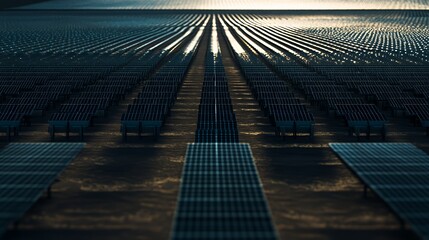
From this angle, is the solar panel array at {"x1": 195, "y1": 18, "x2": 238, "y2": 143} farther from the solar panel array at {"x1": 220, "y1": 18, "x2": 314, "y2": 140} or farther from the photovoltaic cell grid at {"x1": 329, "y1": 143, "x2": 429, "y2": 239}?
the photovoltaic cell grid at {"x1": 329, "y1": 143, "x2": 429, "y2": 239}

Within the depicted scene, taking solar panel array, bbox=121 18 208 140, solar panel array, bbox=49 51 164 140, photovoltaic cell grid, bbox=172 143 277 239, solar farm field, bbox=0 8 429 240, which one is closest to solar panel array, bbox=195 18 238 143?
solar farm field, bbox=0 8 429 240

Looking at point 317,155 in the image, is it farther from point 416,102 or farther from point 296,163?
point 416,102

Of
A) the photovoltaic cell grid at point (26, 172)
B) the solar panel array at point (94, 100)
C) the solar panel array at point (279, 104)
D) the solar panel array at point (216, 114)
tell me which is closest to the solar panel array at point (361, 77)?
the solar panel array at point (279, 104)

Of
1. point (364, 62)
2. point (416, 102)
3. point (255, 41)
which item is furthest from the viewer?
point (255, 41)

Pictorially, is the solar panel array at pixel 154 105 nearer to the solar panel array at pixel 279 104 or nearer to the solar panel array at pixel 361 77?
the solar panel array at pixel 279 104

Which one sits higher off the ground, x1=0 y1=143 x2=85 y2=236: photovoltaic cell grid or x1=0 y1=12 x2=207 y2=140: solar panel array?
x1=0 y1=12 x2=207 y2=140: solar panel array

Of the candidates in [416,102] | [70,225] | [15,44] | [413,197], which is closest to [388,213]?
[413,197]
